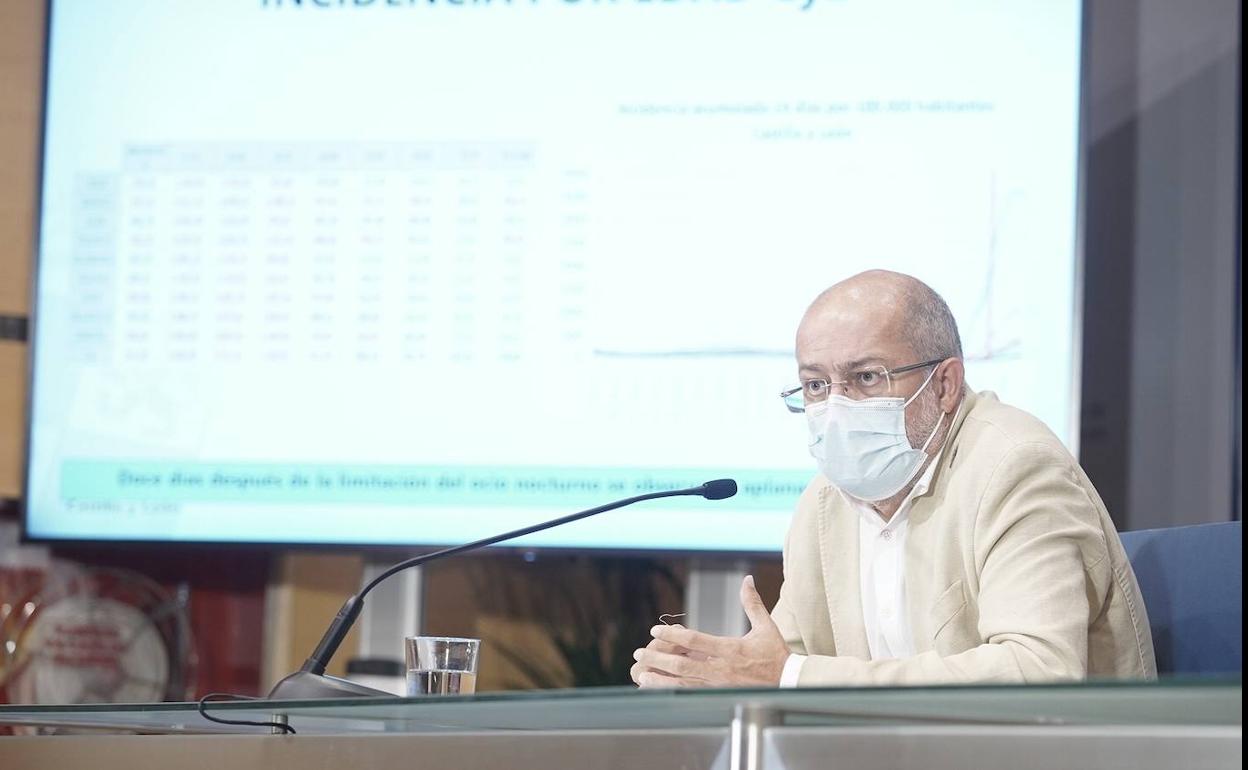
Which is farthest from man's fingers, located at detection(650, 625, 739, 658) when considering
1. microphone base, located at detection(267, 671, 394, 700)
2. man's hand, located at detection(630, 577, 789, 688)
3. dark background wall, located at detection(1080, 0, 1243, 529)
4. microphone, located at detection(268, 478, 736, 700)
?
dark background wall, located at detection(1080, 0, 1243, 529)

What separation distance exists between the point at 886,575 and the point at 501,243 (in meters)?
1.53

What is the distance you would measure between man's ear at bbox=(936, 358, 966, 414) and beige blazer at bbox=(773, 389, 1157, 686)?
18 mm

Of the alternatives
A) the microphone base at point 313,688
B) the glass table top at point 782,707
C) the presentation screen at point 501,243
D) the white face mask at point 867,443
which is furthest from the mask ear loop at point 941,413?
the presentation screen at point 501,243

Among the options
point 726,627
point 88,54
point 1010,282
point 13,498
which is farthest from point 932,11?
point 13,498

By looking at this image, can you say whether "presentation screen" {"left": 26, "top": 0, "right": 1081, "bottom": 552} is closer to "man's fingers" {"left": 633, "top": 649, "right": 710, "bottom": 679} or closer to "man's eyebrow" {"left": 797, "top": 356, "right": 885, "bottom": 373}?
"man's eyebrow" {"left": 797, "top": 356, "right": 885, "bottom": 373}

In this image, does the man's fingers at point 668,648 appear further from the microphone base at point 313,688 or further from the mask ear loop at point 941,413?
the mask ear loop at point 941,413

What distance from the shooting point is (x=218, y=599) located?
318 cm

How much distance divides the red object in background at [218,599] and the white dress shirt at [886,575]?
76.5 inches

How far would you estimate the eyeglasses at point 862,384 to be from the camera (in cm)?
148

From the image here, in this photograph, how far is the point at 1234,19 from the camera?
2.99m

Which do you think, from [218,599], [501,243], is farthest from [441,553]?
[218,599]

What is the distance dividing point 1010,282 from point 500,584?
4.26 feet

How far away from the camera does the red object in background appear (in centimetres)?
315

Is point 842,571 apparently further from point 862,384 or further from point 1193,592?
point 1193,592
